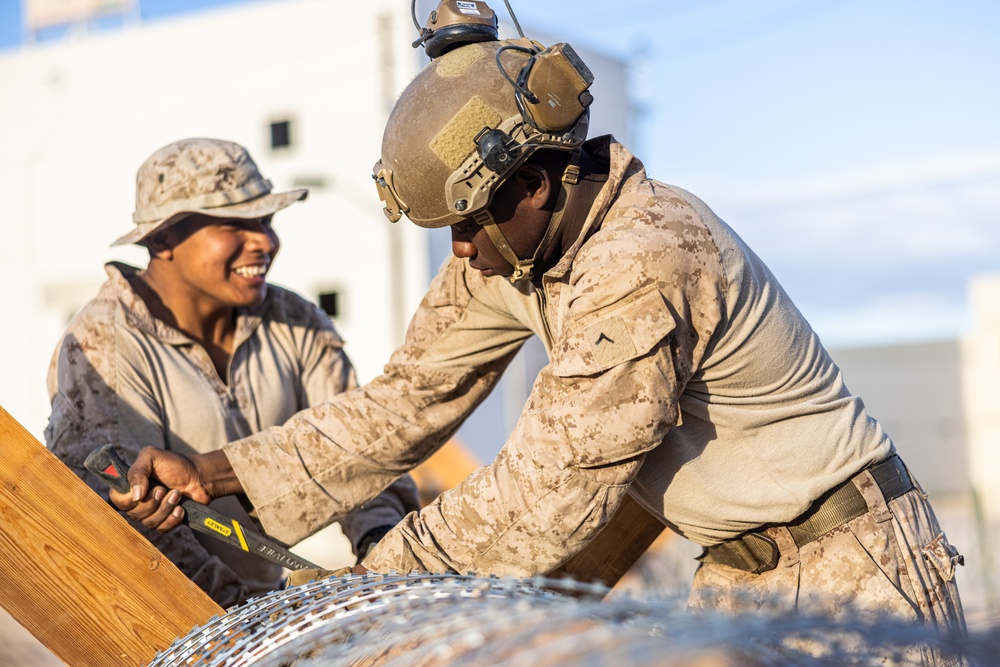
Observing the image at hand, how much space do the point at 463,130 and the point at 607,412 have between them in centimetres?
81

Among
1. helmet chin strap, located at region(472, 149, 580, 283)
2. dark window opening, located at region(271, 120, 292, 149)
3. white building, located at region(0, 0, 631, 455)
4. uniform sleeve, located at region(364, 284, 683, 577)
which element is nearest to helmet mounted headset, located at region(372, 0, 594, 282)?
helmet chin strap, located at region(472, 149, 580, 283)

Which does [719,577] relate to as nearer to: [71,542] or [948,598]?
[948,598]

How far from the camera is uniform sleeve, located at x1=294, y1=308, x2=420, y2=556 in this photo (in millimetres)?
4719

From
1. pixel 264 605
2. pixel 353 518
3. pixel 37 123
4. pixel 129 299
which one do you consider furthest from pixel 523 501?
pixel 37 123

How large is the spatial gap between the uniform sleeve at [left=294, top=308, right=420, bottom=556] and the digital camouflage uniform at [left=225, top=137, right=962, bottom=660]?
76 cm

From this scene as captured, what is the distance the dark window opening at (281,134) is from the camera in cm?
2590

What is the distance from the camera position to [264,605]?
112 inches

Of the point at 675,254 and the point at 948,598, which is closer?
the point at 675,254

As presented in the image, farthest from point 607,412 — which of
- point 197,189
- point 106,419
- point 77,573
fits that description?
point 197,189

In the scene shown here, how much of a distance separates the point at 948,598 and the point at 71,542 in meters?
2.33

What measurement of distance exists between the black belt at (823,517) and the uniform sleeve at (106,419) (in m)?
1.87

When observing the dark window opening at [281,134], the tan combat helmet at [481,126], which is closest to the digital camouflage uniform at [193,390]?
the tan combat helmet at [481,126]

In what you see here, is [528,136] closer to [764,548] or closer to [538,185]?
[538,185]

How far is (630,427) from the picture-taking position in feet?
9.31
